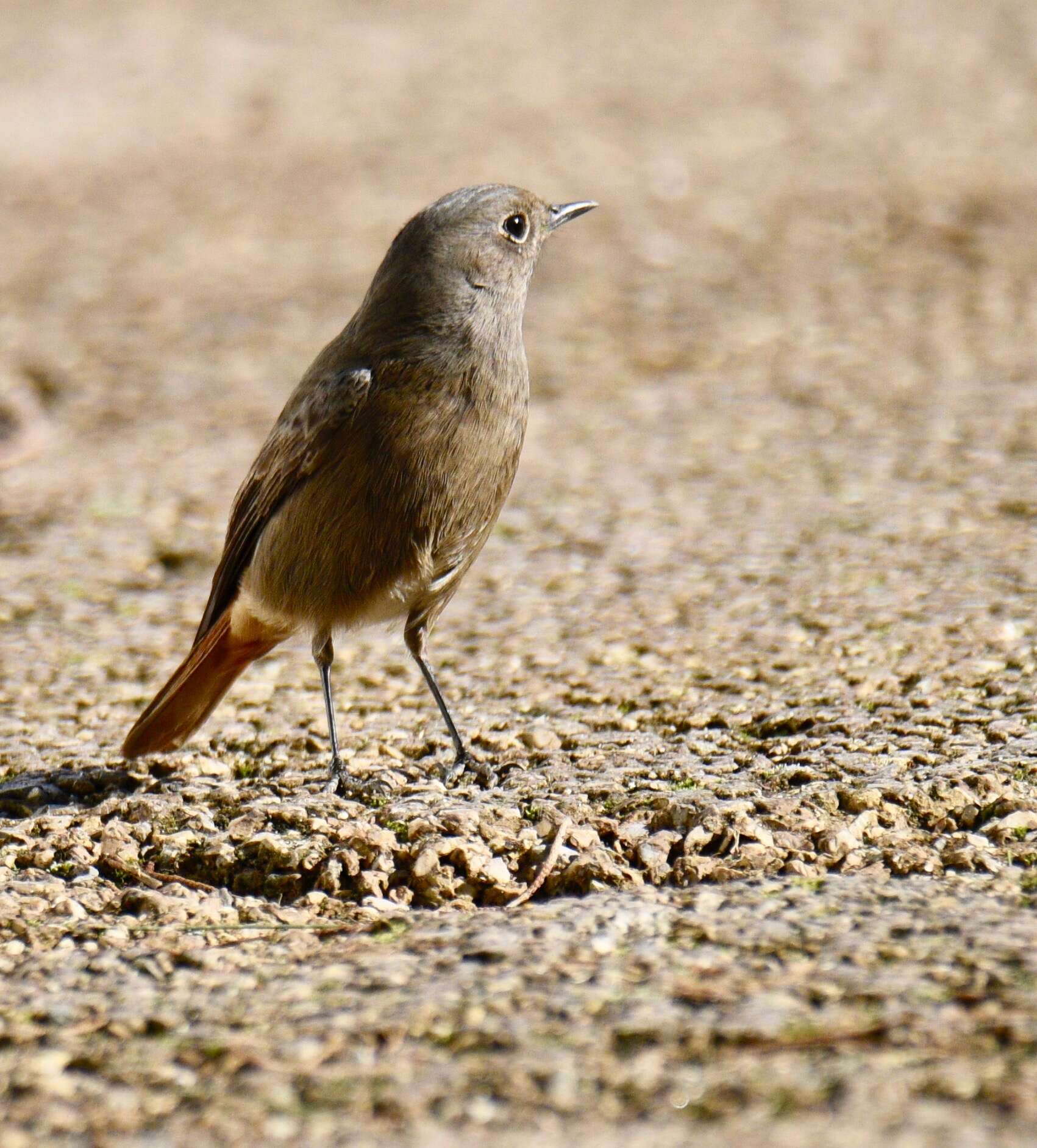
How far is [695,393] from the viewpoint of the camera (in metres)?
7.77

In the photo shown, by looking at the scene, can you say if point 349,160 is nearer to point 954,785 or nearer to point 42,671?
point 42,671

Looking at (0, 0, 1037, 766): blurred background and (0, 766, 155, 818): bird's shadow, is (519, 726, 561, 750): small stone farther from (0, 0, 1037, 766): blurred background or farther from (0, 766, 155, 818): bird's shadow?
(0, 766, 155, 818): bird's shadow

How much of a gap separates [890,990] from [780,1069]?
1.04ft

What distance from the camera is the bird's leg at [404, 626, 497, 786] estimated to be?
4203 mm

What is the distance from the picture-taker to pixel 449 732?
4.58m

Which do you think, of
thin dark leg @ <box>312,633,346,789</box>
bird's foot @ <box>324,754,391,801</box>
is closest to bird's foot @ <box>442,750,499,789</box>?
bird's foot @ <box>324,754,391,801</box>

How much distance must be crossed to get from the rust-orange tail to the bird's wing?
8cm

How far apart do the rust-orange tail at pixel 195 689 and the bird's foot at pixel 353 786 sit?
1.90 ft

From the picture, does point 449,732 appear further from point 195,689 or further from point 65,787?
point 65,787

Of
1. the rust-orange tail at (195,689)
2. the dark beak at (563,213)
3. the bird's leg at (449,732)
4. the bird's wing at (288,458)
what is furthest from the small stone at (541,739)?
Result: the dark beak at (563,213)

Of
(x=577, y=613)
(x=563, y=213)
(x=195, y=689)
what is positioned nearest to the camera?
(x=195, y=689)

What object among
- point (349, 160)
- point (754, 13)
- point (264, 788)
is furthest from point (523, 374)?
point (754, 13)

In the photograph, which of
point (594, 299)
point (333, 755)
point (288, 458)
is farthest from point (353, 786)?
point (594, 299)

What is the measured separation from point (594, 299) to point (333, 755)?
16.5 feet
